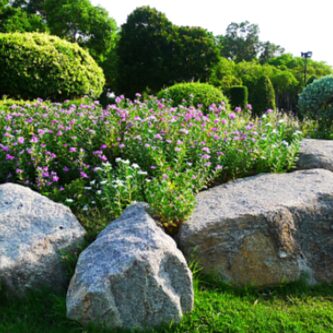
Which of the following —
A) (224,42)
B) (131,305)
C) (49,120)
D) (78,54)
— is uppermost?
(224,42)

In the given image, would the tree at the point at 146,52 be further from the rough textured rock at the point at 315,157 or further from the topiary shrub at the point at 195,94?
the rough textured rock at the point at 315,157

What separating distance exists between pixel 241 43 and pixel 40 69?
52.9 m

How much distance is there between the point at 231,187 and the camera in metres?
4.96

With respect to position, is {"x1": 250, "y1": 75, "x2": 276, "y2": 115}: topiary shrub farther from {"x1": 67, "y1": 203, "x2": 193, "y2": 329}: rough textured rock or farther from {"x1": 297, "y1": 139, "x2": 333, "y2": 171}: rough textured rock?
{"x1": 67, "y1": 203, "x2": 193, "y2": 329}: rough textured rock

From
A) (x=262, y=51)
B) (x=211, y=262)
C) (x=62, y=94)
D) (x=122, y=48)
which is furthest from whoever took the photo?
(x=262, y=51)

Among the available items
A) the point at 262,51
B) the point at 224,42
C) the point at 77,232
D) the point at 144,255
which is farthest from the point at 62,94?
the point at 262,51

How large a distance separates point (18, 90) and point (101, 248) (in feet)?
37.1

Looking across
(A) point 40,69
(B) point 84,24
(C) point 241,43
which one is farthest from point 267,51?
(A) point 40,69

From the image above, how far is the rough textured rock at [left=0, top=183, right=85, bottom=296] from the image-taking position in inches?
148

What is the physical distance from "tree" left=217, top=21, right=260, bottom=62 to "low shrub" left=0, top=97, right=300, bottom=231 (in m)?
57.6

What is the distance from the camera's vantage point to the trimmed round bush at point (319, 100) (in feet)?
37.0

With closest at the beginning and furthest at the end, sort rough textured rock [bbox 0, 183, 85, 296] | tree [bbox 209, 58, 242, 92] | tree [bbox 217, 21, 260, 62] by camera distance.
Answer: rough textured rock [bbox 0, 183, 85, 296]
tree [bbox 209, 58, 242, 92]
tree [bbox 217, 21, 260, 62]

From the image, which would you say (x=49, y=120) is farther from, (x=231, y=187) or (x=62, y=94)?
(x=62, y=94)

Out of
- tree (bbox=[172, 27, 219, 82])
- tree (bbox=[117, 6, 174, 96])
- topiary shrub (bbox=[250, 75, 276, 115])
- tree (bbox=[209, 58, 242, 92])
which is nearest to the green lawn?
topiary shrub (bbox=[250, 75, 276, 115])
